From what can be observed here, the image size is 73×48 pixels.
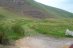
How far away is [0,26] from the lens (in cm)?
928

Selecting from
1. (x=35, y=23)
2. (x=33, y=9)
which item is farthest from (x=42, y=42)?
(x=33, y=9)

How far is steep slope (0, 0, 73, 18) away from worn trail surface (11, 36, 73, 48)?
102 centimetres

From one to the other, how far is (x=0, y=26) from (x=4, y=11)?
116cm

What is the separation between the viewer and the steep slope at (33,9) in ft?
34.4

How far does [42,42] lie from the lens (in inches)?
377

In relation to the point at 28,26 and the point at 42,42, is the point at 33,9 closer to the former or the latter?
the point at 28,26

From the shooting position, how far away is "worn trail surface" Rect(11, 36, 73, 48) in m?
9.03

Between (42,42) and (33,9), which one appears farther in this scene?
(33,9)

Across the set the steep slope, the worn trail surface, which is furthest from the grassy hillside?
the worn trail surface

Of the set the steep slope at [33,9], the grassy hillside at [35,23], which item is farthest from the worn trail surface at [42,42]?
the steep slope at [33,9]

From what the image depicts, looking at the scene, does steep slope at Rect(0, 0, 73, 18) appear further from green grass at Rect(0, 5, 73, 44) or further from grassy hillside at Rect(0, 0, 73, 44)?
green grass at Rect(0, 5, 73, 44)

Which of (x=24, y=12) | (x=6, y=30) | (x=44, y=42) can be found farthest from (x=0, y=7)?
(x=44, y=42)

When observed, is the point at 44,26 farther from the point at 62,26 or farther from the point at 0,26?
the point at 0,26

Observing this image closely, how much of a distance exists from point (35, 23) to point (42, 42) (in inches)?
34.0
